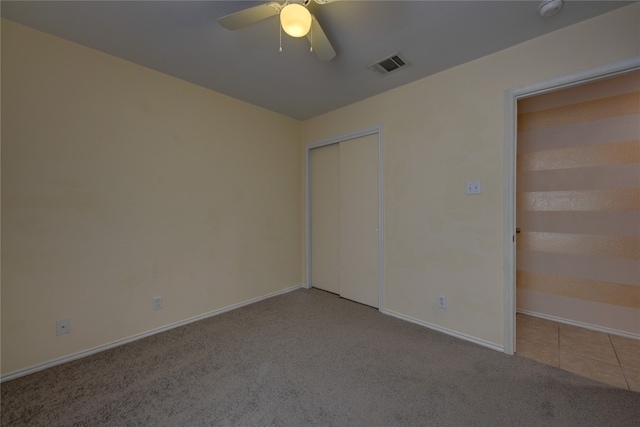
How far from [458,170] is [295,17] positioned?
184 centimetres

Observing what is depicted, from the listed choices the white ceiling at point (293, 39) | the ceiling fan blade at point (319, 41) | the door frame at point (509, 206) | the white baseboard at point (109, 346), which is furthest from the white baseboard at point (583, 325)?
the ceiling fan blade at point (319, 41)

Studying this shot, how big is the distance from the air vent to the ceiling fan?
718 millimetres

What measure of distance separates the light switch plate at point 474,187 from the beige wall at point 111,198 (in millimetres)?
2358

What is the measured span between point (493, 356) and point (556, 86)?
2125 millimetres

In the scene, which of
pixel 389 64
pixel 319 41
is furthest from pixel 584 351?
pixel 319 41

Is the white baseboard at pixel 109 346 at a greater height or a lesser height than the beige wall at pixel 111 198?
lesser

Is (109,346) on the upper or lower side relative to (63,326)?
lower

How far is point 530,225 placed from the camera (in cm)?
280

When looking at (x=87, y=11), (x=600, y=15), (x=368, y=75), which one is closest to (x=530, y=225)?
(x=600, y=15)

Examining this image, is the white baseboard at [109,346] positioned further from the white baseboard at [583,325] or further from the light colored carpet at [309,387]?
the white baseboard at [583,325]

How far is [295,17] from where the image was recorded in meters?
1.28

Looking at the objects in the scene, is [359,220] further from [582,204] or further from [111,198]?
[111,198]

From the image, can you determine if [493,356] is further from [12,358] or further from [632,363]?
[12,358]

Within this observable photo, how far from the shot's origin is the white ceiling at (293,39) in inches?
63.4
